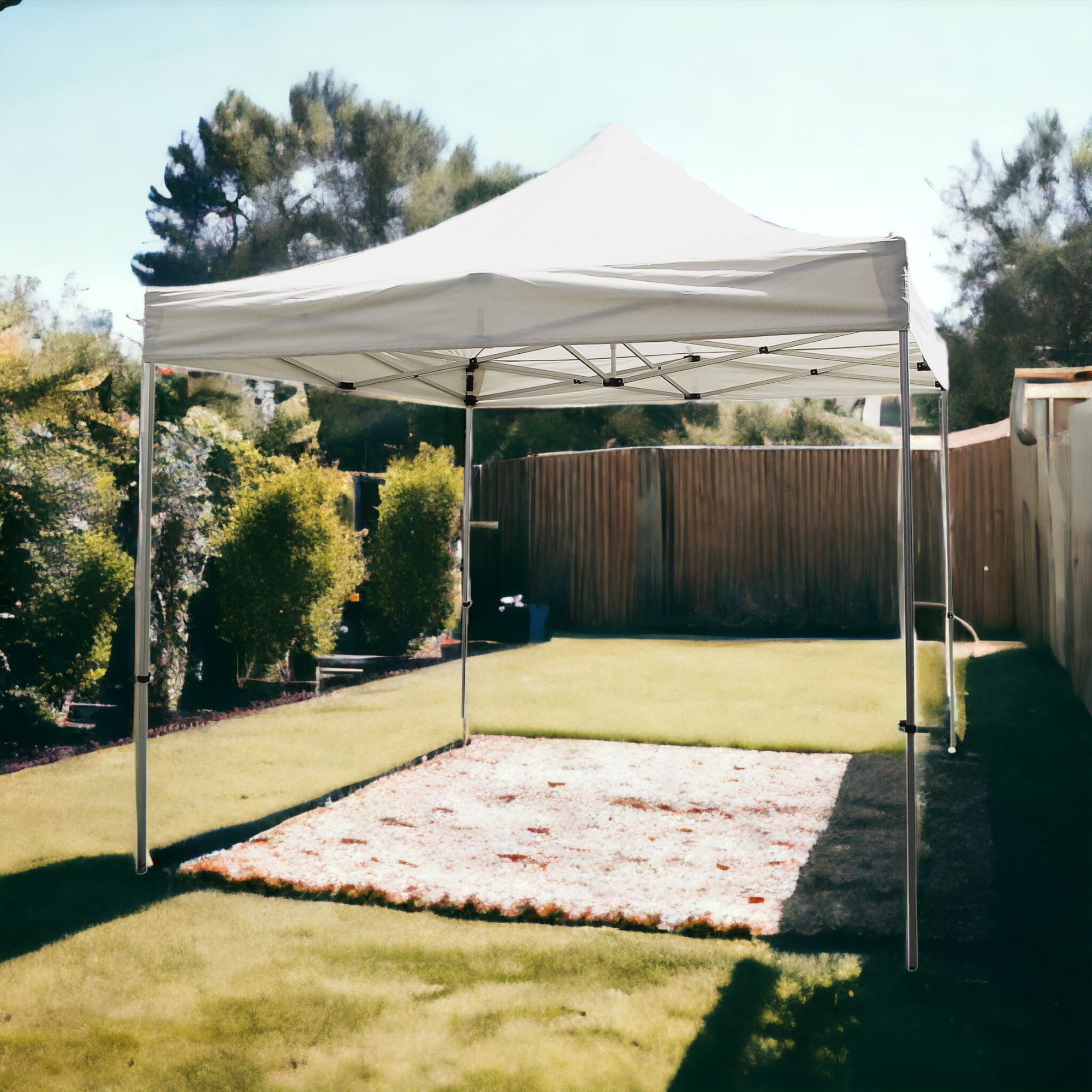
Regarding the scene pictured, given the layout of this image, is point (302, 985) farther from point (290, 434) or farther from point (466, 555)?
point (290, 434)

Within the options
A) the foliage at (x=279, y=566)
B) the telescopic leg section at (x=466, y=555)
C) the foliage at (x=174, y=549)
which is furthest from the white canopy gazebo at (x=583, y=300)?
the foliage at (x=279, y=566)

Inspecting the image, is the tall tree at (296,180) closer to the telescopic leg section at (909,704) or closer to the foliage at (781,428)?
the foliage at (781,428)

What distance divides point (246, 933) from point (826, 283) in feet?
9.12

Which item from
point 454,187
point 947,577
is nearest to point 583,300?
point 947,577

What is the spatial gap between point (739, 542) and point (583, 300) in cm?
841

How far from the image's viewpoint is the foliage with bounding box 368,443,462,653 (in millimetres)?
9250

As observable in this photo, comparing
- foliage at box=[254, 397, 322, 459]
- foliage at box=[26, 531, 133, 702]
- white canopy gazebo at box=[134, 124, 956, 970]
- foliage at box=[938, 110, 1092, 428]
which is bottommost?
foliage at box=[26, 531, 133, 702]

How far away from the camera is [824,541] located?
11.1 meters

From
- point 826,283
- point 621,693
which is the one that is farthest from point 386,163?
point 826,283

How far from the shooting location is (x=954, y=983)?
289cm

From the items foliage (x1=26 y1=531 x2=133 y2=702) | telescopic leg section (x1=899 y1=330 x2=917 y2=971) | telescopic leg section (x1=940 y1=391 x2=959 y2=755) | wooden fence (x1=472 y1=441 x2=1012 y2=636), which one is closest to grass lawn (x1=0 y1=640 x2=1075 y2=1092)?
telescopic leg section (x1=899 y1=330 x2=917 y2=971)

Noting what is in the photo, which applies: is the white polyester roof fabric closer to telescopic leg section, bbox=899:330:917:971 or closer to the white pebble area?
telescopic leg section, bbox=899:330:917:971

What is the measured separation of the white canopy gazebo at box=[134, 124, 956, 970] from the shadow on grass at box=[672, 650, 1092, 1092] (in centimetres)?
24

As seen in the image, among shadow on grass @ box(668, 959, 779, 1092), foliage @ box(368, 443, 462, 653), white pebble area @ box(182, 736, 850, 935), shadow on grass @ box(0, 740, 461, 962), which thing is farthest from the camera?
foliage @ box(368, 443, 462, 653)
